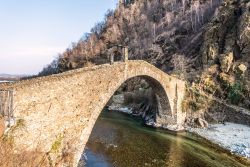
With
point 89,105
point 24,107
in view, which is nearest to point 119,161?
point 89,105

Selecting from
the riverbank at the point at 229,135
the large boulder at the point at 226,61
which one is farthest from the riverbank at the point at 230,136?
the large boulder at the point at 226,61

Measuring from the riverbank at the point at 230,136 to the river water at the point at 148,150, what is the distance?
4.15ft

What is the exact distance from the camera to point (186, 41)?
67812 millimetres

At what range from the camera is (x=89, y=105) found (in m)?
21.8

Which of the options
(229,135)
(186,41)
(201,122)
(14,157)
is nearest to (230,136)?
(229,135)

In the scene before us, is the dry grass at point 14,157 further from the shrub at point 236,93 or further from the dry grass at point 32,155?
the shrub at point 236,93

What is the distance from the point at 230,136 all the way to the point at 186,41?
36.9m

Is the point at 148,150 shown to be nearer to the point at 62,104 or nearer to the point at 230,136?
the point at 230,136

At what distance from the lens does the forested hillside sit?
1800 inches

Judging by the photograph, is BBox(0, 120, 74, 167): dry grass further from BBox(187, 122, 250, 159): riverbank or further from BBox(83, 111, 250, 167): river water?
BBox(187, 122, 250, 159): riverbank

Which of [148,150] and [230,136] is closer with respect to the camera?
[148,150]

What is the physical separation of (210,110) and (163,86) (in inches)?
331

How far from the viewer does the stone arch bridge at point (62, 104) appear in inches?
632

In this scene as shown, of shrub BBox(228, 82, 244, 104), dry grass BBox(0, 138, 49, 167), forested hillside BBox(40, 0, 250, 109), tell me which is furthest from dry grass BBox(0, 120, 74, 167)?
shrub BBox(228, 82, 244, 104)
